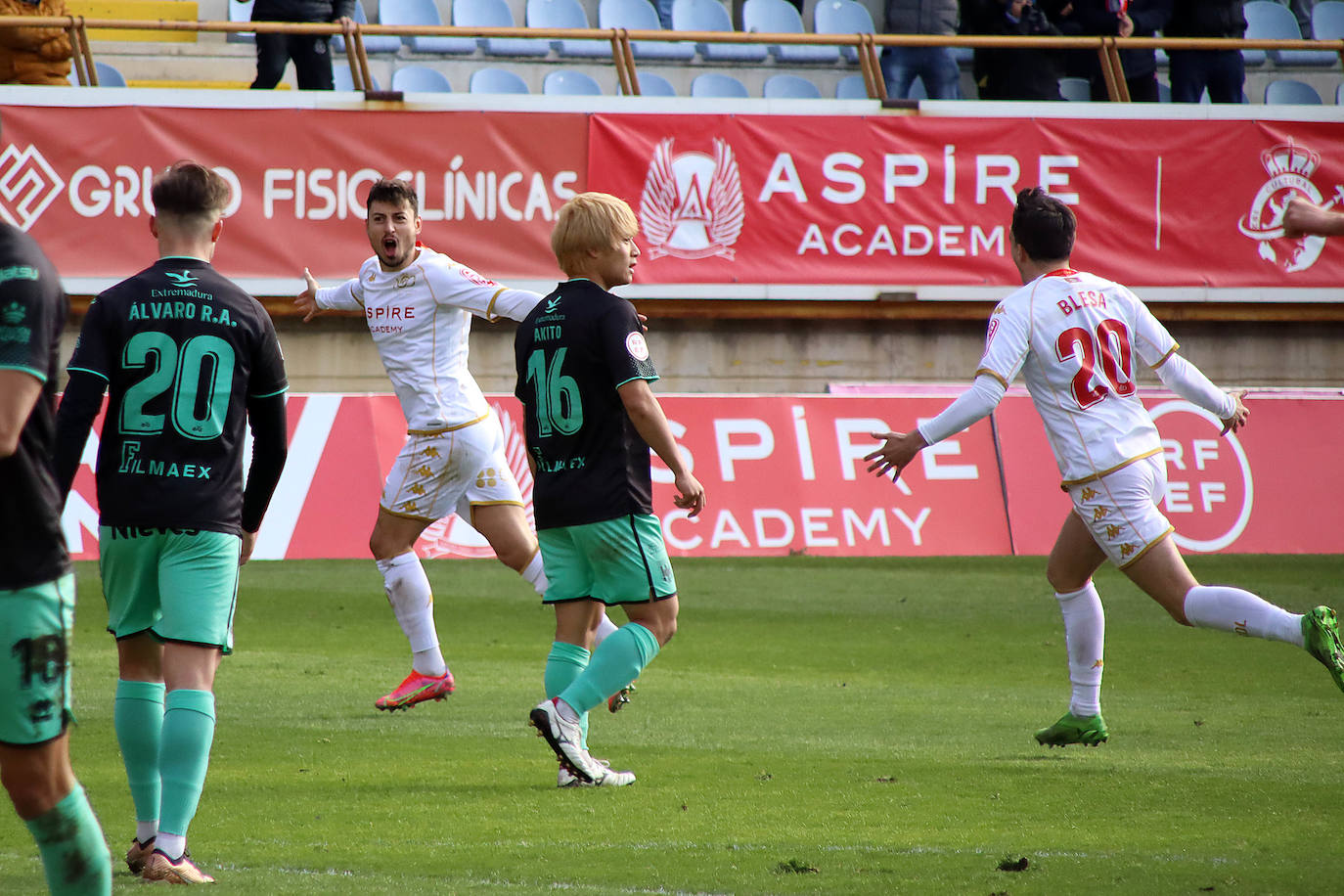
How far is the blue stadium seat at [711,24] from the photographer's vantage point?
20.0 metres

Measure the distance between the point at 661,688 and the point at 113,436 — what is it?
427 centimetres

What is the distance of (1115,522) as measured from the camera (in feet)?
20.6

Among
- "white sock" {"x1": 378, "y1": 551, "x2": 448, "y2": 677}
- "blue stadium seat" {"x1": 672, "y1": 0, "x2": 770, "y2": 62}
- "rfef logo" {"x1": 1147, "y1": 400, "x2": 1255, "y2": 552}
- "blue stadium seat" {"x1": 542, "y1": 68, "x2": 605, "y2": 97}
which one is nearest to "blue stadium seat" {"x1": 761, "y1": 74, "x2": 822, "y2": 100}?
"blue stadium seat" {"x1": 672, "y1": 0, "x2": 770, "y2": 62}

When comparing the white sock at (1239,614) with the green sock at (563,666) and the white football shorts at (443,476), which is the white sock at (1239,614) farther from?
the white football shorts at (443,476)

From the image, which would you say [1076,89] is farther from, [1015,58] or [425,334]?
[425,334]

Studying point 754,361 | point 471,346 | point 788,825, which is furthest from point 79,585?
point 788,825

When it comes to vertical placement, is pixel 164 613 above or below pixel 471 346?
above

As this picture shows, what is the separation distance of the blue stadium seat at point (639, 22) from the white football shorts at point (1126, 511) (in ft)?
47.0

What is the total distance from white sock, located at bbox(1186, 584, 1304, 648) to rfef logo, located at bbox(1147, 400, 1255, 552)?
8.29 meters

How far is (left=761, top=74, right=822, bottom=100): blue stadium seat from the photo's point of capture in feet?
63.8

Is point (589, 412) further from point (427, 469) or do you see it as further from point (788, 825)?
point (427, 469)

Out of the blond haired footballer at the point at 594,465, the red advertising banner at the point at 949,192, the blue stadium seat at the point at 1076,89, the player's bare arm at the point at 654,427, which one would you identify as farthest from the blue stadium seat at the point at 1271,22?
the player's bare arm at the point at 654,427

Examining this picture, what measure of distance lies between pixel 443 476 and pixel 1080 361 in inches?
123

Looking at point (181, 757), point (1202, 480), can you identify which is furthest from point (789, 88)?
point (181, 757)
